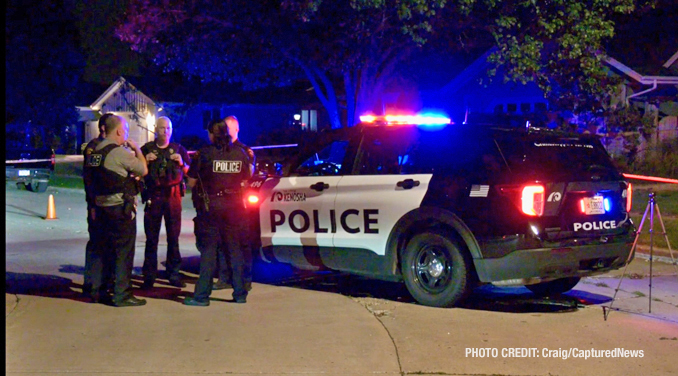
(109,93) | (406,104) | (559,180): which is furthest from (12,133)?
(559,180)

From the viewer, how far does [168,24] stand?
792 inches

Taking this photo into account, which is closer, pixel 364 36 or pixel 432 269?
pixel 432 269

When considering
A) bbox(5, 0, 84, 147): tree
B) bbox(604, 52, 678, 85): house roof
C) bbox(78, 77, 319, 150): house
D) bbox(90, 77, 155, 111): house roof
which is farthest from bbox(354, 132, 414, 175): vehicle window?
bbox(90, 77, 155, 111): house roof

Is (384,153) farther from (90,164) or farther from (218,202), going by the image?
(90,164)

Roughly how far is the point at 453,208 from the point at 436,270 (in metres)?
0.64

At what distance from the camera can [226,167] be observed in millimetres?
7301

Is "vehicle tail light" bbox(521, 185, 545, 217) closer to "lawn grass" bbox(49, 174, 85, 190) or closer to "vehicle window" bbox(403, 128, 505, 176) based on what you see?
"vehicle window" bbox(403, 128, 505, 176)

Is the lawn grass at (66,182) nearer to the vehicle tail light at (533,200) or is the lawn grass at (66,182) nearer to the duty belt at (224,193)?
the duty belt at (224,193)

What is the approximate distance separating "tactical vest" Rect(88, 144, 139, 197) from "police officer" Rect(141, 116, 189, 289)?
0.83 meters

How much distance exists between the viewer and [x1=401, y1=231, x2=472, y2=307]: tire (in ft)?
23.4

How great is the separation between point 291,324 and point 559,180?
8.20 feet

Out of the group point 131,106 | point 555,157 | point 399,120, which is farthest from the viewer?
point 131,106

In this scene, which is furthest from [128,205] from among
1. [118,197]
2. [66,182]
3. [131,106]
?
[131,106]

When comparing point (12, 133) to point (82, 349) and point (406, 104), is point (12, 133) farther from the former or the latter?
point (82, 349)
